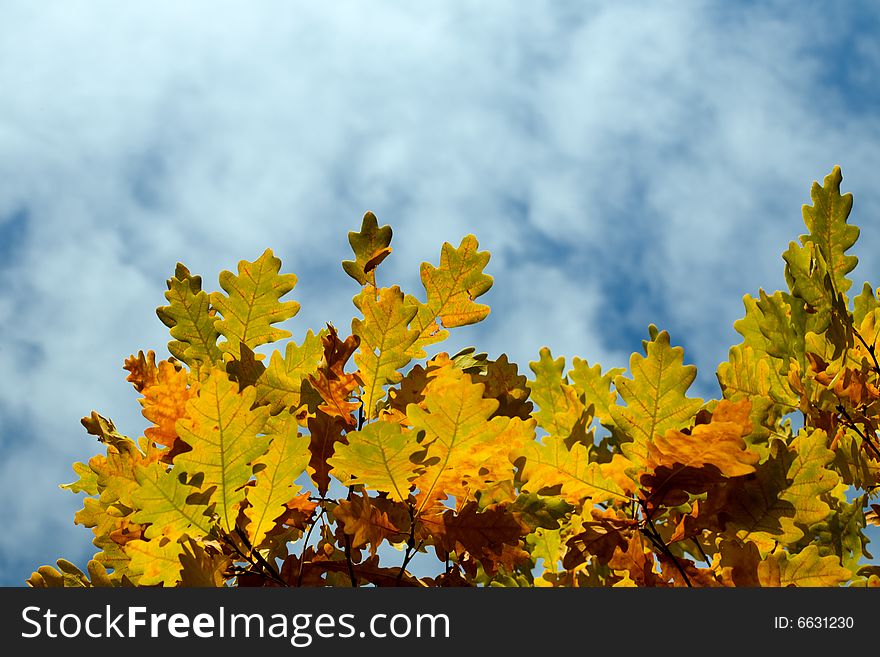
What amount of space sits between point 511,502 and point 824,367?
0.90 meters

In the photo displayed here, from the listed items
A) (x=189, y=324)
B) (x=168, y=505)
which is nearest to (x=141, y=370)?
(x=189, y=324)

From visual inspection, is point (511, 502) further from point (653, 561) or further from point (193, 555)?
point (193, 555)

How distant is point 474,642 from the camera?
1.41 meters

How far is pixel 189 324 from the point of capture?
2.04m

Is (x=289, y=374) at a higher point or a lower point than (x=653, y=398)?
higher

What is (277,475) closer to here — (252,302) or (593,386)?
(252,302)

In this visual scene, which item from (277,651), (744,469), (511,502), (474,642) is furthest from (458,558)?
(744,469)

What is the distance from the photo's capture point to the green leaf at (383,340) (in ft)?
5.84

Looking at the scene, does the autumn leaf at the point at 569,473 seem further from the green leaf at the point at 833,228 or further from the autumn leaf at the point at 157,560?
the green leaf at the point at 833,228

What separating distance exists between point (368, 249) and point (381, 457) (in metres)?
0.69

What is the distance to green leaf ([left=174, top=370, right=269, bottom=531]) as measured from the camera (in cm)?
153

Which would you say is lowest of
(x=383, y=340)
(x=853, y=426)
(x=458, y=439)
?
(x=458, y=439)

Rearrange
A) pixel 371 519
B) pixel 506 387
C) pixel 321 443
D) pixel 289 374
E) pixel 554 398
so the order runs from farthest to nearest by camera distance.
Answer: pixel 554 398 → pixel 506 387 → pixel 289 374 → pixel 321 443 → pixel 371 519

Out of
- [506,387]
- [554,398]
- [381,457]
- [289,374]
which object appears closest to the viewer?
[381,457]
